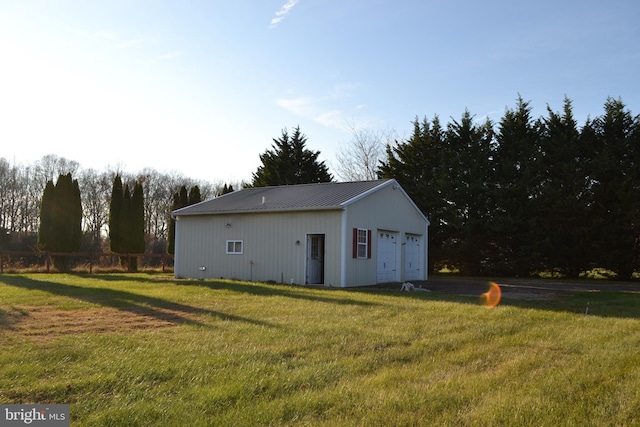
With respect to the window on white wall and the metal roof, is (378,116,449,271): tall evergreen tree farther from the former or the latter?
the window on white wall

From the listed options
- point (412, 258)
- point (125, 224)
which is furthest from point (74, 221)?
point (412, 258)

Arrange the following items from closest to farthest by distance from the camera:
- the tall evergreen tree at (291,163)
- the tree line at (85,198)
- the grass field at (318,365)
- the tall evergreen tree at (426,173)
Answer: the grass field at (318,365) < the tall evergreen tree at (426,173) < the tall evergreen tree at (291,163) < the tree line at (85,198)

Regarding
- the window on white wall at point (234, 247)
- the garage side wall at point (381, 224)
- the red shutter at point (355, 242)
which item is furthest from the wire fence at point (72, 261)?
the red shutter at point (355, 242)

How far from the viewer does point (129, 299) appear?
38.3 ft

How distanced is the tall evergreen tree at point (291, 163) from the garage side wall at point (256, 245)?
14.9 m

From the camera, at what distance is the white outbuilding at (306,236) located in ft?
58.0

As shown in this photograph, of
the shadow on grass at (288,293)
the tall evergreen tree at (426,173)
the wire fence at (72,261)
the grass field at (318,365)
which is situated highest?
the tall evergreen tree at (426,173)

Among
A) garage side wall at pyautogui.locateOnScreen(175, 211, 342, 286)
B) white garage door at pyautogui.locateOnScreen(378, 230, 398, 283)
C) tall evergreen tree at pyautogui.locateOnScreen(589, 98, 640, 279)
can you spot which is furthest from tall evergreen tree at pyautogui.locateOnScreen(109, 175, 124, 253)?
tall evergreen tree at pyautogui.locateOnScreen(589, 98, 640, 279)

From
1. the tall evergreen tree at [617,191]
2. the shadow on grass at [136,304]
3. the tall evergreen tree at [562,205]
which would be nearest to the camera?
the shadow on grass at [136,304]

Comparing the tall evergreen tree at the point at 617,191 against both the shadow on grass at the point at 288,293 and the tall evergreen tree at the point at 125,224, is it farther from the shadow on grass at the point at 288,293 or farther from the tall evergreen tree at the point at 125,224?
the tall evergreen tree at the point at 125,224

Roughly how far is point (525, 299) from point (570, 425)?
1021cm

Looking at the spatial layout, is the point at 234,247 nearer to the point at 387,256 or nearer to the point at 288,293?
the point at 387,256

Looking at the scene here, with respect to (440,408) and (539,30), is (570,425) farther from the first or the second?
(539,30)

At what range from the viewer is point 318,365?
564 cm
